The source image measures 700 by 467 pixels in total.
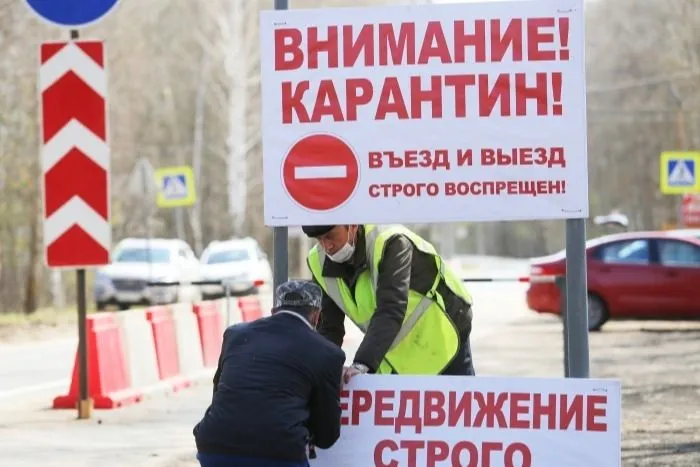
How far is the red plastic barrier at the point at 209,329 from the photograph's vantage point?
18.0 m

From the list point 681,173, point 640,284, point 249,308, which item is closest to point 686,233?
point 640,284

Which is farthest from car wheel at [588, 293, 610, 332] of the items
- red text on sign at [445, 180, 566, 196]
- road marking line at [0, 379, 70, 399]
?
red text on sign at [445, 180, 566, 196]

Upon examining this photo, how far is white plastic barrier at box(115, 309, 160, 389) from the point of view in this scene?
1469 cm

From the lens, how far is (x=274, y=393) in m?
5.78

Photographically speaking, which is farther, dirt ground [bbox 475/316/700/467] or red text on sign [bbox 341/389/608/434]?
dirt ground [bbox 475/316/700/467]

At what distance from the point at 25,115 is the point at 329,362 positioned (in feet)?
108

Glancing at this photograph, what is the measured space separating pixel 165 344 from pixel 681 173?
773 inches

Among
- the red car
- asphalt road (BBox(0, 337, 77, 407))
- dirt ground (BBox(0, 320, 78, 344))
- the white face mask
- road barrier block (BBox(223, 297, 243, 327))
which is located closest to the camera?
the white face mask

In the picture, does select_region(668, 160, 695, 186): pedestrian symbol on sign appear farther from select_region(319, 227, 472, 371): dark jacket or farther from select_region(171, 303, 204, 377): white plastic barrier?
select_region(319, 227, 472, 371): dark jacket

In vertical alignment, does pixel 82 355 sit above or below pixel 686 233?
below

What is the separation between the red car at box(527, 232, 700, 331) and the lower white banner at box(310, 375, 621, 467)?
1866cm

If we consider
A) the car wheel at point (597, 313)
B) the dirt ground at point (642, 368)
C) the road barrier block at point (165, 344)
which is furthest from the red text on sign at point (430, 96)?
the car wheel at point (597, 313)

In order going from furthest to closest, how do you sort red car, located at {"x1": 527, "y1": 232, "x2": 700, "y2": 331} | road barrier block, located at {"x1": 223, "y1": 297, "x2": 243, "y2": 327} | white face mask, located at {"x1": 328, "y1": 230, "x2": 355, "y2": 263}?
red car, located at {"x1": 527, "y1": 232, "x2": 700, "y2": 331}, road barrier block, located at {"x1": 223, "y1": 297, "x2": 243, "y2": 327}, white face mask, located at {"x1": 328, "y1": 230, "x2": 355, "y2": 263}

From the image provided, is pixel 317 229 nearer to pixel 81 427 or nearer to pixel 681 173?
pixel 81 427
